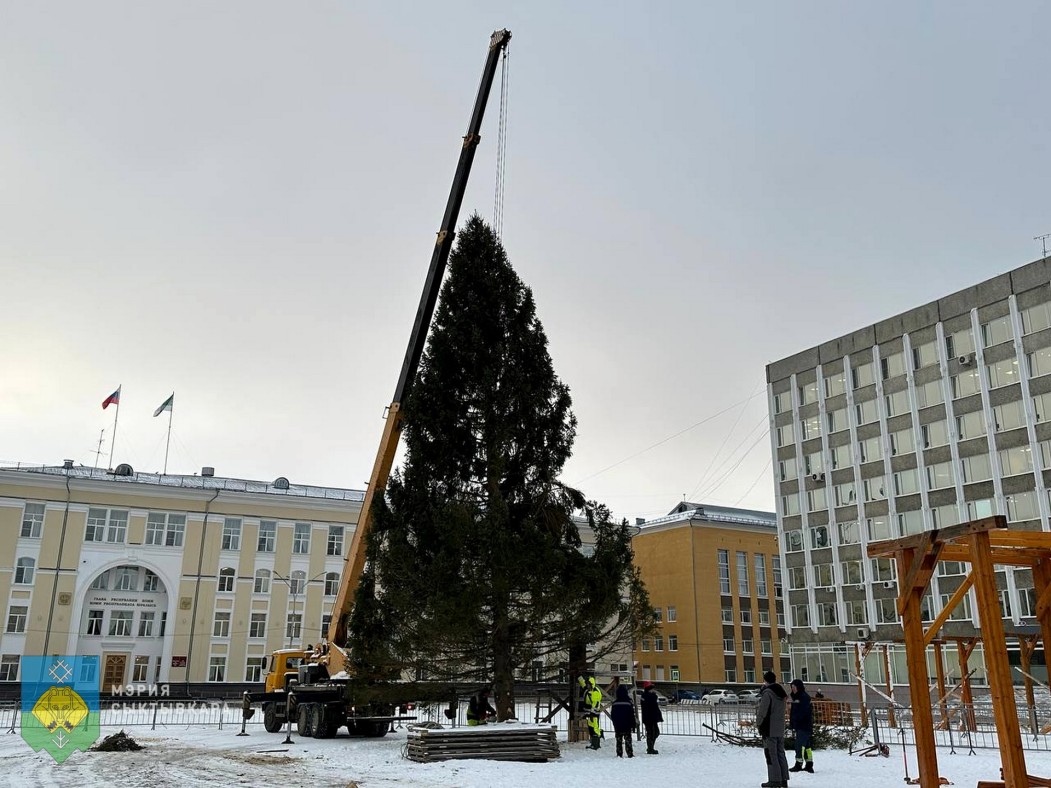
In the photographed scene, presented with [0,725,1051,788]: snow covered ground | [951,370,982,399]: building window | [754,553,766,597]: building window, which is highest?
[951,370,982,399]: building window

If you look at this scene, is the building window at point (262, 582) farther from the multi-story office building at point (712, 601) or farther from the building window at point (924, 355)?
the building window at point (924, 355)

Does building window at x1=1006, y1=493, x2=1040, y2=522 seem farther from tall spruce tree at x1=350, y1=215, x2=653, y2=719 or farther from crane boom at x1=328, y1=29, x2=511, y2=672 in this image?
crane boom at x1=328, y1=29, x2=511, y2=672

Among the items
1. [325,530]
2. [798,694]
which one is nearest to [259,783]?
[798,694]

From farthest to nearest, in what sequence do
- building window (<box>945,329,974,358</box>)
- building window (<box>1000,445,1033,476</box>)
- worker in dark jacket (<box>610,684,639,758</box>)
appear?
building window (<box>945,329,974,358</box>), building window (<box>1000,445,1033,476</box>), worker in dark jacket (<box>610,684,639,758</box>)

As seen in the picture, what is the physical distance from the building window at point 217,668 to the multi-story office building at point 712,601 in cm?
3194

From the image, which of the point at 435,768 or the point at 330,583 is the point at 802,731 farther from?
the point at 330,583

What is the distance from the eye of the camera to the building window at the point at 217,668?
57150mm

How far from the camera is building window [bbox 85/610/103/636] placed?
5578 centimetres

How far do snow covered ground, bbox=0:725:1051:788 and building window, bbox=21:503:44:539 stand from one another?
36.8 metres

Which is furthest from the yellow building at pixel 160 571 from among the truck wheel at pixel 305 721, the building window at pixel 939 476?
the building window at pixel 939 476

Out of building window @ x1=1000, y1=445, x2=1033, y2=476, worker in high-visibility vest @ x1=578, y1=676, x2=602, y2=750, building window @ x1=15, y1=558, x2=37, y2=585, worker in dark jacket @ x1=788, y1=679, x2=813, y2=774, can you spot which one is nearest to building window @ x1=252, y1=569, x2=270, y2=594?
building window @ x1=15, y1=558, x2=37, y2=585

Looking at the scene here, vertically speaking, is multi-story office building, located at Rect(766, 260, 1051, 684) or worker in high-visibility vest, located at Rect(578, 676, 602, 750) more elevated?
multi-story office building, located at Rect(766, 260, 1051, 684)

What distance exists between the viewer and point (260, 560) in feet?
199

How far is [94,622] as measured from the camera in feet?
184
